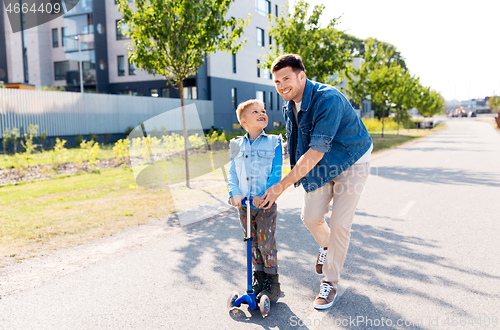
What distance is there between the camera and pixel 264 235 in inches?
127

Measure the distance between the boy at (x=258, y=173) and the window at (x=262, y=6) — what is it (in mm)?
32716

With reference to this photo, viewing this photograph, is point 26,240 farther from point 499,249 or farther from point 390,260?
point 499,249

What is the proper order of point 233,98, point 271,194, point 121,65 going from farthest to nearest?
1. point 233,98
2. point 121,65
3. point 271,194

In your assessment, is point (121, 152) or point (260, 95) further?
point (260, 95)

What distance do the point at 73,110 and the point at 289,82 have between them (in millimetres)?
20894

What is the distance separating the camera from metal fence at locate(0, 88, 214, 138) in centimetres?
1811

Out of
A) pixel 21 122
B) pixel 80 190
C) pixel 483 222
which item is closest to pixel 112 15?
pixel 21 122

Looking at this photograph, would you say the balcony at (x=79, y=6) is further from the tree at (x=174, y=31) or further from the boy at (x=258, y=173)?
the boy at (x=258, y=173)

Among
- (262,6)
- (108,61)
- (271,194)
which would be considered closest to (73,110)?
(108,61)

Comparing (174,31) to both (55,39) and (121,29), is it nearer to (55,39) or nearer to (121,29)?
(121,29)

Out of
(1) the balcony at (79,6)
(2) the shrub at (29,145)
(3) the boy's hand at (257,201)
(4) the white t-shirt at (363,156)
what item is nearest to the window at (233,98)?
(1) the balcony at (79,6)

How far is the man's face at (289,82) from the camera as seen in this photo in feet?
9.61

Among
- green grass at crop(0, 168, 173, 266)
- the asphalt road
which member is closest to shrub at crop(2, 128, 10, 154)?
green grass at crop(0, 168, 173, 266)

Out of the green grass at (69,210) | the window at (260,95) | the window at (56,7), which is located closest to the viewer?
the green grass at (69,210)
